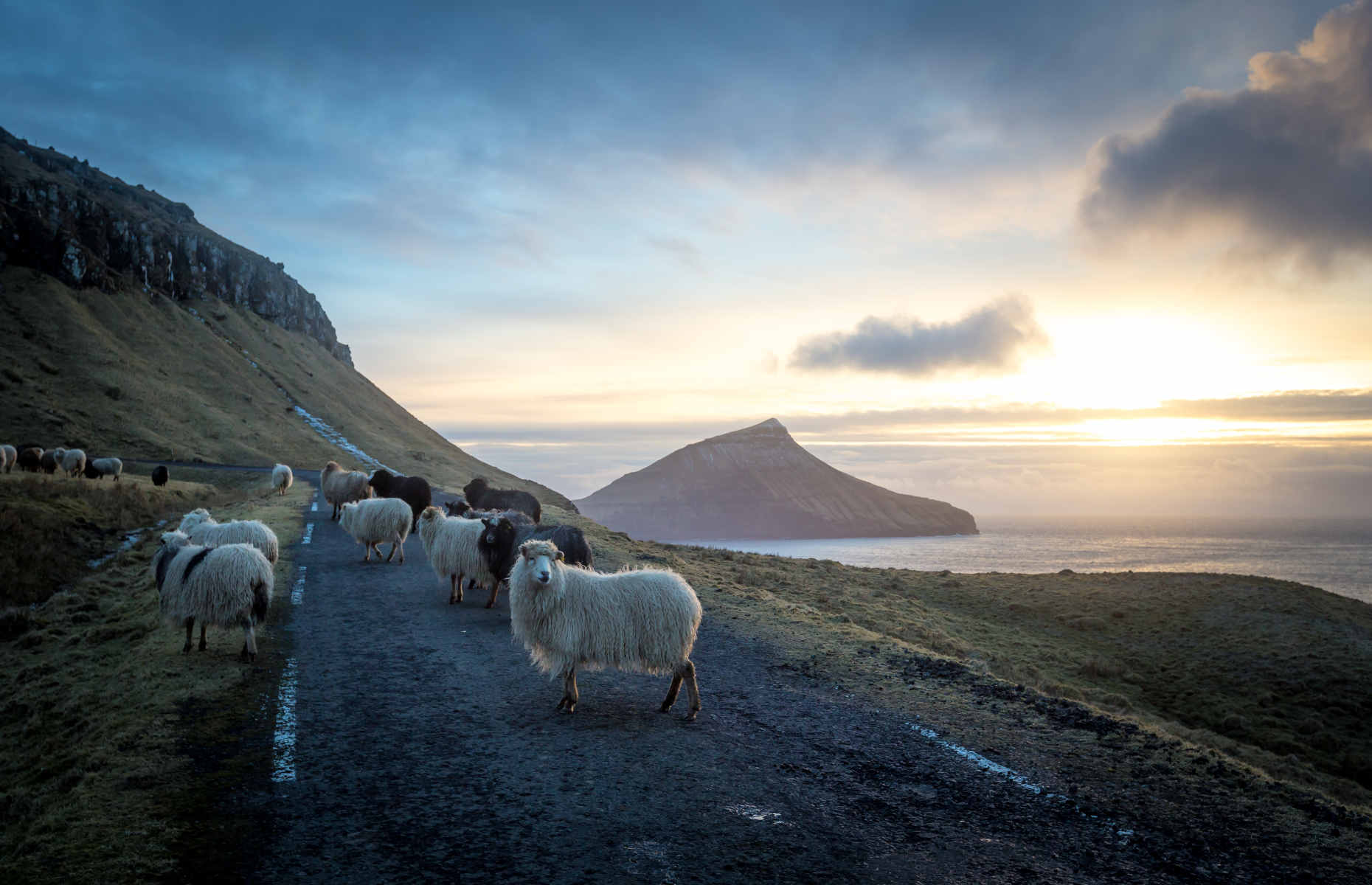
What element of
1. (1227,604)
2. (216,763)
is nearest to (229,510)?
(216,763)

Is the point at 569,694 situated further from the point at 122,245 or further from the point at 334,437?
the point at 122,245

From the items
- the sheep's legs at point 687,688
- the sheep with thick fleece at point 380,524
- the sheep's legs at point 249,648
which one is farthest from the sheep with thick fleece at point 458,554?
the sheep's legs at point 687,688

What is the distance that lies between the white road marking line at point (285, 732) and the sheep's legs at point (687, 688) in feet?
12.9

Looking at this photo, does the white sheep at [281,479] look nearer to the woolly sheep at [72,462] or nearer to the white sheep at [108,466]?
the white sheep at [108,466]

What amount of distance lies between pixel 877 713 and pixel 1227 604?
29.8 metres

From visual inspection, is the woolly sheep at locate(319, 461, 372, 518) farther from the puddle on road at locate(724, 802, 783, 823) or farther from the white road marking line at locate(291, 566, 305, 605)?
the puddle on road at locate(724, 802, 783, 823)

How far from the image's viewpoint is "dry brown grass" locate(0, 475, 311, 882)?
5.12 m

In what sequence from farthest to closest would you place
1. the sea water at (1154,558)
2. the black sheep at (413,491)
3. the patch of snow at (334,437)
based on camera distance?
the sea water at (1154,558)
the patch of snow at (334,437)
the black sheep at (413,491)

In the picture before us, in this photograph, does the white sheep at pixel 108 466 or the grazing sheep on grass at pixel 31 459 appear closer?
the grazing sheep on grass at pixel 31 459

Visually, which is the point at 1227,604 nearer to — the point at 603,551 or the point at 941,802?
the point at 603,551

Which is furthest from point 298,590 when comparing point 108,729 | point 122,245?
point 122,245

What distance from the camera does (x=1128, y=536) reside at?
19775 centimetres

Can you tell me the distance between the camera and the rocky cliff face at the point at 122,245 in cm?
8375

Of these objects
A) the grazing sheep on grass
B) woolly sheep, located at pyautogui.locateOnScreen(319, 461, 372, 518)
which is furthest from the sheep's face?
the grazing sheep on grass
